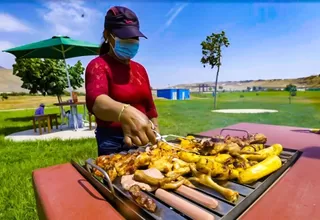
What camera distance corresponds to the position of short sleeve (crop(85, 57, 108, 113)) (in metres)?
1.36

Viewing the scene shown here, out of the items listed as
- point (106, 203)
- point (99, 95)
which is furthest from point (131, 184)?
point (99, 95)

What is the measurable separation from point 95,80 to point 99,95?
0.21 meters

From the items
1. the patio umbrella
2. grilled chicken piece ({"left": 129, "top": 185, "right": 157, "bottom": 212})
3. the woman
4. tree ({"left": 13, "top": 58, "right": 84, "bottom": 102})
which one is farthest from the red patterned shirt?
tree ({"left": 13, "top": 58, "right": 84, "bottom": 102})

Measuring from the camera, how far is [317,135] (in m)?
2.38

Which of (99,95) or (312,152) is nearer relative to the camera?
(99,95)

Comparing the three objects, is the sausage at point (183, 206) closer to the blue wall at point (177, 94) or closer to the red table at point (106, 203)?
the red table at point (106, 203)

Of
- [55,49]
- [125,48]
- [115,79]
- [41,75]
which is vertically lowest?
[115,79]

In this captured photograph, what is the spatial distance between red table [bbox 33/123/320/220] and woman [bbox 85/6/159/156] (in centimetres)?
41

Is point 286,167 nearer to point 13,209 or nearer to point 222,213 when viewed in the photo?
point 222,213

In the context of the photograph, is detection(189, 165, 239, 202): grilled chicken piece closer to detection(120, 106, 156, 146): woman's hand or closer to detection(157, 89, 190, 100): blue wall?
detection(120, 106, 156, 146): woman's hand

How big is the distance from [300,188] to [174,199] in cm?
66

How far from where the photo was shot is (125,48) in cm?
171

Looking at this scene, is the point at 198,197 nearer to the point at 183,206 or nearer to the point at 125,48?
the point at 183,206

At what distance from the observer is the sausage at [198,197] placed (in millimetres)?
863
